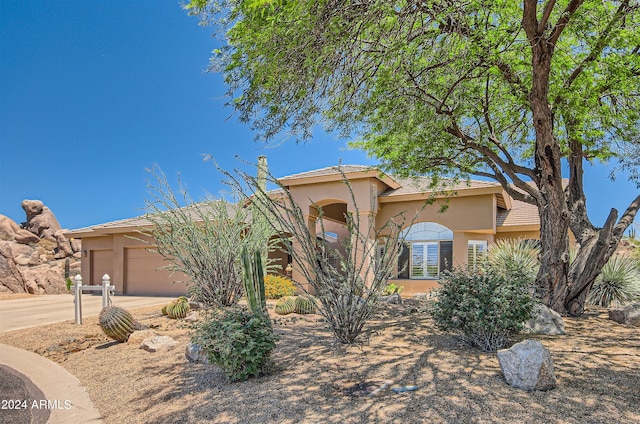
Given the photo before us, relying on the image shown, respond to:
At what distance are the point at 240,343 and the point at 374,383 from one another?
6.30ft

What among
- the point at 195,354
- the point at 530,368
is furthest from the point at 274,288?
the point at 530,368

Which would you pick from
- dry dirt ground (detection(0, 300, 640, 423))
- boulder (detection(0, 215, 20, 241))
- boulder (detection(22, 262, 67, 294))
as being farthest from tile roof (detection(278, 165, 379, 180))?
boulder (detection(0, 215, 20, 241))

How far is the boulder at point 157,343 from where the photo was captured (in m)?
8.38

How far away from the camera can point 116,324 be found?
9.30 meters

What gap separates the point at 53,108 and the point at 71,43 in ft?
18.4

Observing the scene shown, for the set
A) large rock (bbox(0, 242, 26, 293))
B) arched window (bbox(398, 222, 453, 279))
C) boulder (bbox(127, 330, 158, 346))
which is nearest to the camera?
boulder (bbox(127, 330, 158, 346))

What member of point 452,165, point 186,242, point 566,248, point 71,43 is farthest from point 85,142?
point 566,248

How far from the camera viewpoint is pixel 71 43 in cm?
1579

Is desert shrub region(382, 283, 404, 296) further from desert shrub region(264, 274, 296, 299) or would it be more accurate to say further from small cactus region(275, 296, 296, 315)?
small cactus region(275, 296, 296, 315)

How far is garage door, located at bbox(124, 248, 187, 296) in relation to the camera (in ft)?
72.1

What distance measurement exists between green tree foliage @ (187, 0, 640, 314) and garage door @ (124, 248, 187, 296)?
45.9ft

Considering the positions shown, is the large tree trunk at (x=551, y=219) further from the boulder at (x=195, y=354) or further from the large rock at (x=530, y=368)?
the boulder at (x=195, y=354)

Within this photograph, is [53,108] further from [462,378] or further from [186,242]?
[462,378]

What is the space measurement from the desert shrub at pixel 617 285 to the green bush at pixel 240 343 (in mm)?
11028
